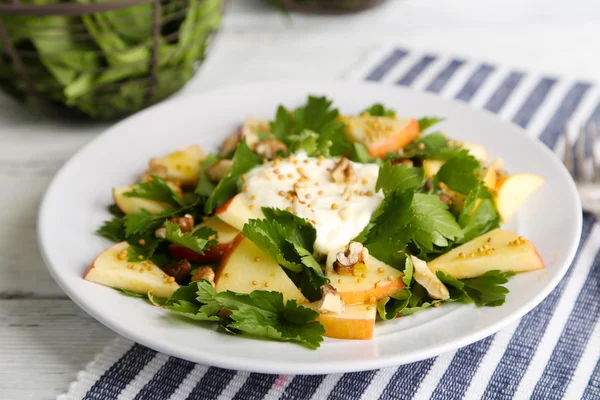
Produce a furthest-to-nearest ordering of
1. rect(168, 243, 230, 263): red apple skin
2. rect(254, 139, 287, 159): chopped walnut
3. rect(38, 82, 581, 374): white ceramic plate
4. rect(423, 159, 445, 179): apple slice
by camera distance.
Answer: rect(254, 139, 287, 159): chopped walnut → rect(423, 159, 445, 179): apple slice → rect(168, 243, 230, 263): red apple skin → rect(38, 82, 581, 374): white ceramic plate

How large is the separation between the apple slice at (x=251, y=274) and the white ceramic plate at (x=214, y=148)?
5.6 inches

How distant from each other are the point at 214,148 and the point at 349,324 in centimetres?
110

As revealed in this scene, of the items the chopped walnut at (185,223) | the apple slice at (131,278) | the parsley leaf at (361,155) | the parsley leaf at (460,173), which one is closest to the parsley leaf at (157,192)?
the chopped walnut at (185,223)

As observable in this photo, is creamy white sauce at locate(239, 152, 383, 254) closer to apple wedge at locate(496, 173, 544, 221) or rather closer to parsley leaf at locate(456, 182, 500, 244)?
parsley leaf at locate(456, 182, 500, 244)

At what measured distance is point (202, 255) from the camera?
1850mm

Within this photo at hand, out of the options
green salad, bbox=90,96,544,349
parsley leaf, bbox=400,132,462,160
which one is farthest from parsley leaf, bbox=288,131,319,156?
parsley leaf, bbox=400,132,462,160

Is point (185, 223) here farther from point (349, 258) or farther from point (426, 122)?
point (426, 122)

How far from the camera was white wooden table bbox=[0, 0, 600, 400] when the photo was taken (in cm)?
181

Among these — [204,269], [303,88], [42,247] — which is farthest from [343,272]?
[303,88]

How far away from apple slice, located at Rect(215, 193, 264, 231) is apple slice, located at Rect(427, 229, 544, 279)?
50 cm

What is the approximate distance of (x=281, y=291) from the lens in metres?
1.67

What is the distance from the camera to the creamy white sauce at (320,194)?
1.84 metres

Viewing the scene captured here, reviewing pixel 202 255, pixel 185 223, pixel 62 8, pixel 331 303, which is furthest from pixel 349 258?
pixel 62 8

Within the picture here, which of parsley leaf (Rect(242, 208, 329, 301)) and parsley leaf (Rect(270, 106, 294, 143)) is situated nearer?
parsley leaf (Rect(242, 208, 329, 301))
